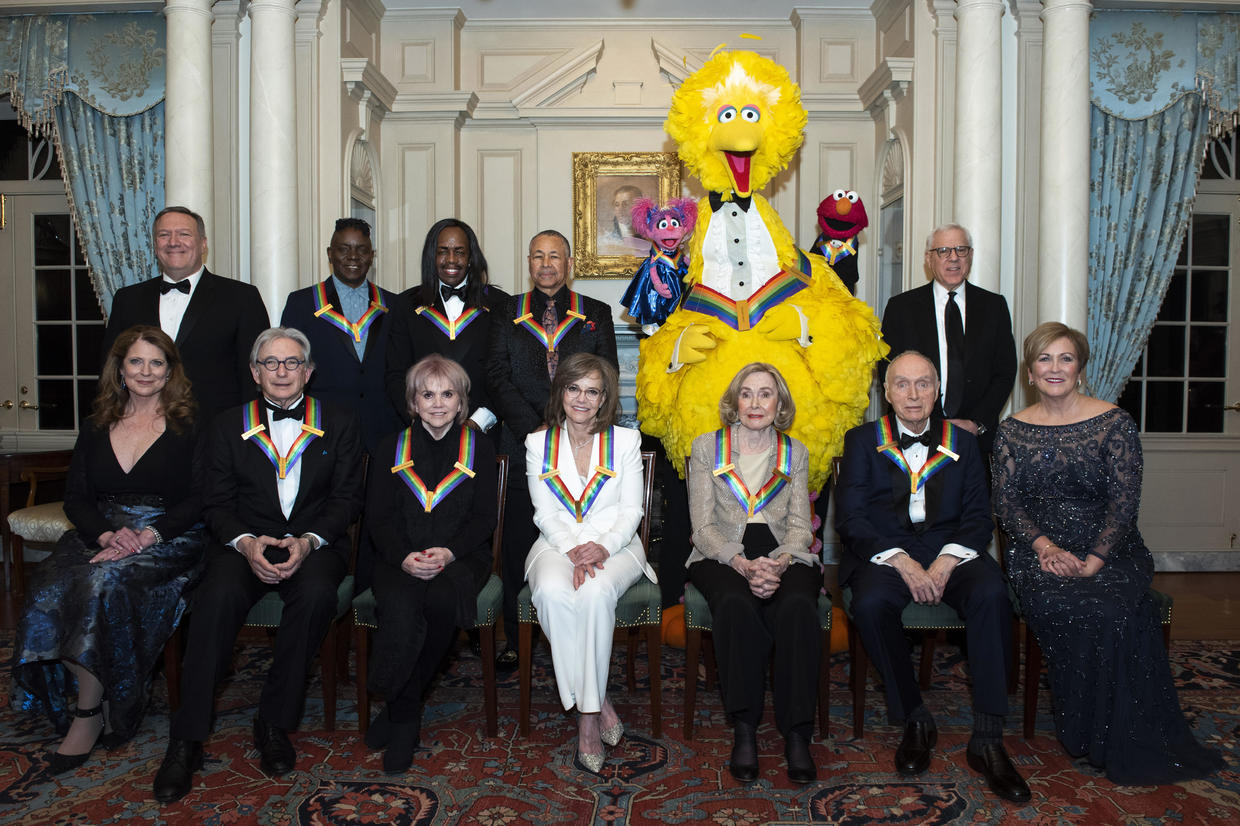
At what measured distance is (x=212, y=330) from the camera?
11.5 ft

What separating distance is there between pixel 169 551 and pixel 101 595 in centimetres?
25

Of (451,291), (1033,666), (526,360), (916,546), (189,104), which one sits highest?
(189,104)

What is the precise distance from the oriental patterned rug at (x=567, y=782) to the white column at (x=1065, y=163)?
1.94 meters

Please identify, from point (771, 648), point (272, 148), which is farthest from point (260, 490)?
point (272, 148)

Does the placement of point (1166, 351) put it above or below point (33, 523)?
above

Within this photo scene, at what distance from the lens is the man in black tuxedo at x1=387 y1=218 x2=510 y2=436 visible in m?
3.62

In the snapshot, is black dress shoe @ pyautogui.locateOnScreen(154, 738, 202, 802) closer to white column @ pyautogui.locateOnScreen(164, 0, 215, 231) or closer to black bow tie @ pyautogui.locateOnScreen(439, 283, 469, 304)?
black bow tie @ pyautogui.locateOnScreen(439, 283, 469, 304)

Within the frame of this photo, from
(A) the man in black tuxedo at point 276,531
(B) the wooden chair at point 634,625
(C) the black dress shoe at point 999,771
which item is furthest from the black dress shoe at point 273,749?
(C) the black dress shoe at point 999,771

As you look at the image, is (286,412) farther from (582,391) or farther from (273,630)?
(582,391)

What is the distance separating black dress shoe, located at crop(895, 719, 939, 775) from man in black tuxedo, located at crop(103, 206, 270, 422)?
2.46 meters

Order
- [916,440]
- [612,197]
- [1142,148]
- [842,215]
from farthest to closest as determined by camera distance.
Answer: [612,197] < [1142,148] < [842,215] < [916,440]

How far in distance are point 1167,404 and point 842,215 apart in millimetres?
3123

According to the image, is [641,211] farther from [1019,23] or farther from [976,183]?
[1019,23]

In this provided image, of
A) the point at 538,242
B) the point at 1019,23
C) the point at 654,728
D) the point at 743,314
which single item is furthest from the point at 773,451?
the point at 1019,23
